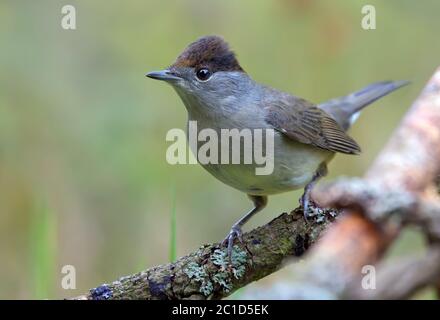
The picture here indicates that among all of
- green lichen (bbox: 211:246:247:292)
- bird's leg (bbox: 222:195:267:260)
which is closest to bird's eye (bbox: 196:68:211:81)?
bird's leg (bbox: 222:195:267:260)

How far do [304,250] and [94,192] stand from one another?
3.54 metres

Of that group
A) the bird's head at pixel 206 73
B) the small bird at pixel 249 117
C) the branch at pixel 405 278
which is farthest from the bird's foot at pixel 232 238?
the branch at pixel 405 278

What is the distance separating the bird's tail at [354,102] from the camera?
600 centimetres

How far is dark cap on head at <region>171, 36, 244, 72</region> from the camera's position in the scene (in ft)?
15.2

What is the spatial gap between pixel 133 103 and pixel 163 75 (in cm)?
190

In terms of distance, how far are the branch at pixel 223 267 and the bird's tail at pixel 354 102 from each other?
106 inches

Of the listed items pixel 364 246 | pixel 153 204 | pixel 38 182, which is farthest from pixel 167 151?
pixel 364 246

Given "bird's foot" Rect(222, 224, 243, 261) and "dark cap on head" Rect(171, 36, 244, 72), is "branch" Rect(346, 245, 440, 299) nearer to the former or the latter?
"bird's foot" Rect(222, 224, 243, 261)

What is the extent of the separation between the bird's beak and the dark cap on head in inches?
3.8

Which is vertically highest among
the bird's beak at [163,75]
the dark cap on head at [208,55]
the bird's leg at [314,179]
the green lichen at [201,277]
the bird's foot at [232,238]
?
the dark cap on head at [208,55]

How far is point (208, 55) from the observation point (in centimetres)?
473

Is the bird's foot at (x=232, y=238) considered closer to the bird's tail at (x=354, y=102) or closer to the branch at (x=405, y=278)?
the branch at (x=405, y=278)

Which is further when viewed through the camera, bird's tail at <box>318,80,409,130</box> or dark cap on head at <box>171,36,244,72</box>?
bird's tail at <box>318,80,409,130</box>

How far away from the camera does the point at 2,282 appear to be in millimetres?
5852
